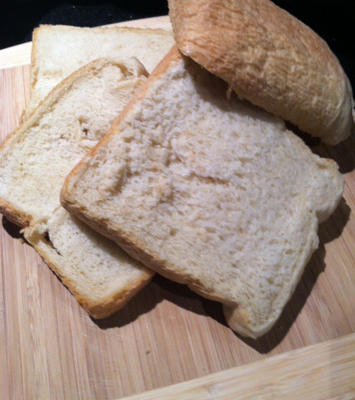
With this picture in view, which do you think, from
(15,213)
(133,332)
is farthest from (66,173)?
(133,332)

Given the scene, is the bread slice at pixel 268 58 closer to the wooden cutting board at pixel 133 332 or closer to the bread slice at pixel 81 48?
the bread slice at pixel 81 48

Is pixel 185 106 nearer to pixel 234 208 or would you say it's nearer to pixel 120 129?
pixel 120 129

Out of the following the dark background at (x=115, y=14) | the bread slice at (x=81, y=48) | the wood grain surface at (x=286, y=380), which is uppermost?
the bread slice at (x=81, y=48)

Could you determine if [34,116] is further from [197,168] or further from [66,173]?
[197,168]

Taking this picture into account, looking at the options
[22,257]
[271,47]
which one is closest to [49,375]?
[22,257]

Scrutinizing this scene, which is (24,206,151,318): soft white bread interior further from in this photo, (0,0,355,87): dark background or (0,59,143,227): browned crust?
(0,0,355,87): dark background

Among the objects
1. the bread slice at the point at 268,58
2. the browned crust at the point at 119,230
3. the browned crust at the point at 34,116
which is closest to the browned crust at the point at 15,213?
the browned crust at the point at 34,116
